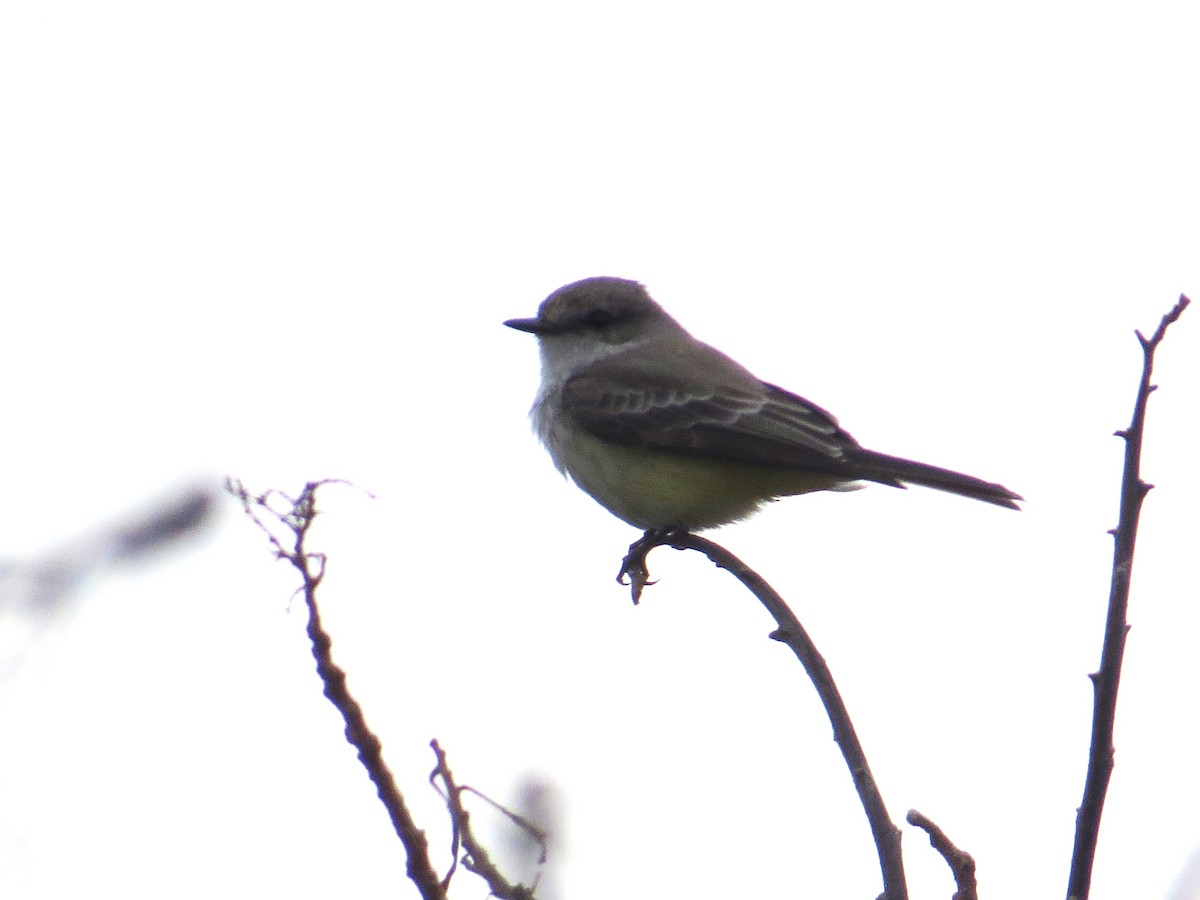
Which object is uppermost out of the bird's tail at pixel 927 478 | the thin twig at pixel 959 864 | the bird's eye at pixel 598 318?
the bird's eye at pixel 598 318

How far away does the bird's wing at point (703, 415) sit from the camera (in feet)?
21.5

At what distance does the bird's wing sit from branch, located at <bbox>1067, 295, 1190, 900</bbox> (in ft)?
13.3

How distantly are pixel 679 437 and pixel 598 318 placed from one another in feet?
4.70

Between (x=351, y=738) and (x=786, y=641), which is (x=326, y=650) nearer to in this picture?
(x=351, y=738)

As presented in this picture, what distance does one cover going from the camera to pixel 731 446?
670cm

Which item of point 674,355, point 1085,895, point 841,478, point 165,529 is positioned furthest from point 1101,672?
point 674,355

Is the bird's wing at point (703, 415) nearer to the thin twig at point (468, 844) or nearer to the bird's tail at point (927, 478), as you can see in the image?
the bird's tail at point (927, 478)

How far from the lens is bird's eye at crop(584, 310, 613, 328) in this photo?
8.04m

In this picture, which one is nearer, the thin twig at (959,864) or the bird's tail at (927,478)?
the thin twig at (959,864)

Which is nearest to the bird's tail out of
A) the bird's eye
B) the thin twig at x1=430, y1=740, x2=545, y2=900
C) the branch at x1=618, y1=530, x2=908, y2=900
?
the branch at x1=618, y1=530, x2=908, y2=900

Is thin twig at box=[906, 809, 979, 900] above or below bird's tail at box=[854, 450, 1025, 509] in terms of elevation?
below

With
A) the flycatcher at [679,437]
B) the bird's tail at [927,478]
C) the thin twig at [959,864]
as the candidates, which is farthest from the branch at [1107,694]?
the flycatcher at [679,437]

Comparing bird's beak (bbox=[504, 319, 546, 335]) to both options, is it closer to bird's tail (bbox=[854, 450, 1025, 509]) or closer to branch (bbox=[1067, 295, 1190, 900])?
bird's tail (bbox=[854, 450, 1025, 509])

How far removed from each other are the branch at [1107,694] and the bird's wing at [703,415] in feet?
13.3
